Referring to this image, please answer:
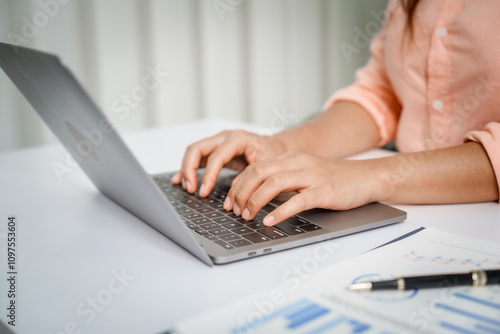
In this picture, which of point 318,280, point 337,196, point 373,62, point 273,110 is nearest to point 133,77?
point 273,110

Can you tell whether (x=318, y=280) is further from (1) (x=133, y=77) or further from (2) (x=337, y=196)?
(1) (x=133, y=77)

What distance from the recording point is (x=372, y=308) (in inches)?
16.9

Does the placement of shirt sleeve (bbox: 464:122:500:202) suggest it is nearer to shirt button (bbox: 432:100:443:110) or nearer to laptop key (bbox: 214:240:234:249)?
shirt button (bbox: 432:100:443:110)

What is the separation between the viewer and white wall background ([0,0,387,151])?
1694 millimetres

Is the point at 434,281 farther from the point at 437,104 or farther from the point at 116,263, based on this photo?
the point at 437,104

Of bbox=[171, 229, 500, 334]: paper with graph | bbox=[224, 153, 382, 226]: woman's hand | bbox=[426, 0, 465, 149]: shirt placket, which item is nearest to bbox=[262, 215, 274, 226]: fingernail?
bbox=[224, 153, 382, 226]: woman's hand

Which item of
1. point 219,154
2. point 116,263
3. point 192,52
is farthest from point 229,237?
point 192,52

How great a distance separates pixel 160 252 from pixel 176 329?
0.58 ft

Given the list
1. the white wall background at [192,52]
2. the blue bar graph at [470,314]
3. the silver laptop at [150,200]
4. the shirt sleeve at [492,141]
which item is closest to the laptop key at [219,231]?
the silver laptop at [150,200]

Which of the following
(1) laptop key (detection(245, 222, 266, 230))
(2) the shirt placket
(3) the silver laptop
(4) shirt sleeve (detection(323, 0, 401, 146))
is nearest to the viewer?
(3) the silver laptop

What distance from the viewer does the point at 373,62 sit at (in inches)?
43.2

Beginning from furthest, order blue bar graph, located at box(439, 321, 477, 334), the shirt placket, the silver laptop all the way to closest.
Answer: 1. the shirt placket
2. the silver laptop
3. blue bar graph, located at box(439, 321, 477, 334)

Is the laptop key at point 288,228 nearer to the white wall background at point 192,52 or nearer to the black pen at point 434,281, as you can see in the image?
the black pen at point 434,281

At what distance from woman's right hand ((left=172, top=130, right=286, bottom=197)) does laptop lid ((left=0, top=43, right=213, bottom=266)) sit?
0.35 feet
